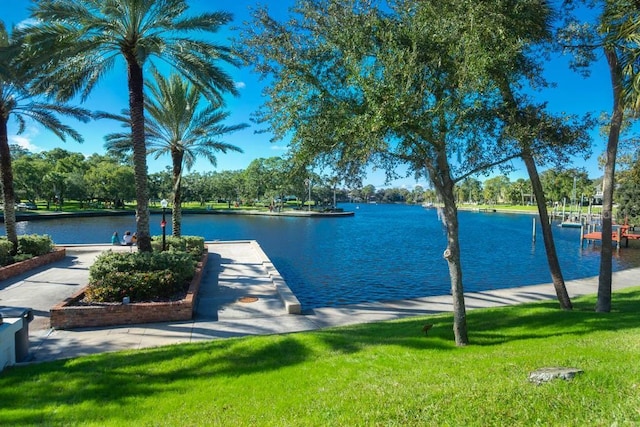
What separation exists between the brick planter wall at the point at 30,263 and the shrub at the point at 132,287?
503cm

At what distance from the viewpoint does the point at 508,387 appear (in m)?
3.91

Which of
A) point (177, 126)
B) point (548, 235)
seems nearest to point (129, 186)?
point (177, 126)

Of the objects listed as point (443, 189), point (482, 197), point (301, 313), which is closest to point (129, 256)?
point (301, 313)

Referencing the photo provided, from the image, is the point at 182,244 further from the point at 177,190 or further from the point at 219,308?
the point at 219,308

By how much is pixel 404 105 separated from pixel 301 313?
6.21 metres

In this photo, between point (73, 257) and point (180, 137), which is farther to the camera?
point (180, 137)

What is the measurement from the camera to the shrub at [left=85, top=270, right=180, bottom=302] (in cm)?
885

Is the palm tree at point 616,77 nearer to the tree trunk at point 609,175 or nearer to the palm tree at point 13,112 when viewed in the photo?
the tree trunk at point 609,175

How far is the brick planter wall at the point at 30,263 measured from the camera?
12.1 meters

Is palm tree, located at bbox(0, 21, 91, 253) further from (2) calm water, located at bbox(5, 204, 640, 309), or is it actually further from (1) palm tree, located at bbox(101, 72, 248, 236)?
(2) calm water, located at bbox(5, 204, 640, 309)

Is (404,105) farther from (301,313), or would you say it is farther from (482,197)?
(482,197)

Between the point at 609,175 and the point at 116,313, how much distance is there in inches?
439

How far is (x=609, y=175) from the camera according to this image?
27.2 feet

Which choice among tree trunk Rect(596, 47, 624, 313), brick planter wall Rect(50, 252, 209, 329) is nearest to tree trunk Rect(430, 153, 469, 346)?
tree trunk Rect(596, 47, 624, 313)
